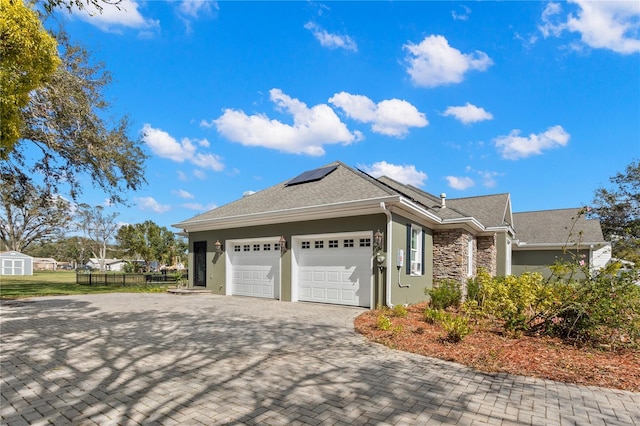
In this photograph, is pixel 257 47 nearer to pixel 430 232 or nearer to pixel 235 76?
pixel 235 76

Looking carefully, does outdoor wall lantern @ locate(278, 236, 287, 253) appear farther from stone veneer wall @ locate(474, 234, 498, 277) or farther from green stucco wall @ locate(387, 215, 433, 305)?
stone veneer wall @ locate(474, 234, 498, 277)

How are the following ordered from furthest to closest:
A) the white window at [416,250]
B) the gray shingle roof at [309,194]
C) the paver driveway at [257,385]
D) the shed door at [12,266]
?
the shed door at [12,266], the white window at [416,250], the gray shingle roof at [309,194], the paver driveway at [257,385]

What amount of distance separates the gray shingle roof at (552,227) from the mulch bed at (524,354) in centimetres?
1660

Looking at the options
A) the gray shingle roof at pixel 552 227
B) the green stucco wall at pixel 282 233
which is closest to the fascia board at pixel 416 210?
the green stucco wall at pixel 282 233

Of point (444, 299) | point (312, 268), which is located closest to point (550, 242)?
point (444, 299)

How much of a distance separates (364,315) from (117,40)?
38.0 feet

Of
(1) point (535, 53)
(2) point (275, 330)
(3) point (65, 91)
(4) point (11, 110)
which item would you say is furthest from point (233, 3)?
(1) point (535, 53)

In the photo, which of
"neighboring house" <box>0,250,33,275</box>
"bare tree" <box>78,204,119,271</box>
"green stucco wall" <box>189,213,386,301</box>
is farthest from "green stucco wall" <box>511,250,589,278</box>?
"bare tree" <box>78,204,119,271</box>

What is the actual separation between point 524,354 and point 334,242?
6.68 meters

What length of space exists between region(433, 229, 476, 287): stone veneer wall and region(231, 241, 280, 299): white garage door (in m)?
6.46

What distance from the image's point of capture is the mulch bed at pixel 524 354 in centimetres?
464

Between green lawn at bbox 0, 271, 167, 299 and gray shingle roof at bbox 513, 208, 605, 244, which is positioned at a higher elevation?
gray shingle roof at bbox 513, 208, 605, 244

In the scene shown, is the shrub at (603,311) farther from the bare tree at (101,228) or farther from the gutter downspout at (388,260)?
the bare tree at (101,228)

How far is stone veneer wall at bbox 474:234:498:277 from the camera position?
16781 mm
